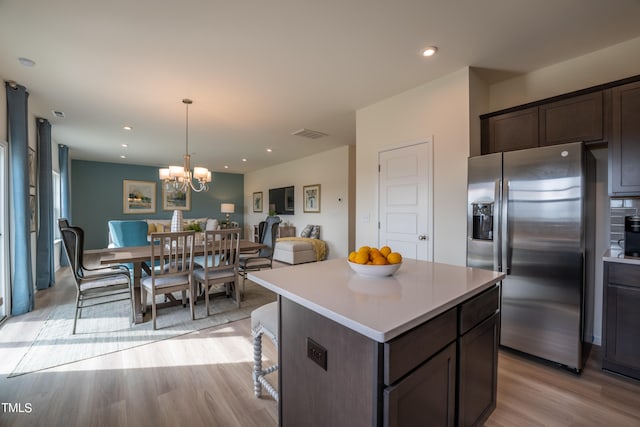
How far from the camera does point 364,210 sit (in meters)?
3.81

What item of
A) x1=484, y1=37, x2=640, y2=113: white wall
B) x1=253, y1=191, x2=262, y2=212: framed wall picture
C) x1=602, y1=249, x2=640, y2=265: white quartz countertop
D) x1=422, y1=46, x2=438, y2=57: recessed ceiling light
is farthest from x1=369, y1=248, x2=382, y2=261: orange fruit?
x1=253, y1=191, x2=262, y2=212: framed wall picture

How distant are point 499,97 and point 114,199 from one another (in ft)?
31.3

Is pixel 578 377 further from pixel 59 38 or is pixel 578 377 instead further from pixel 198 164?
pixel 198 164

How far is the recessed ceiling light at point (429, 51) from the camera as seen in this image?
2430 mm

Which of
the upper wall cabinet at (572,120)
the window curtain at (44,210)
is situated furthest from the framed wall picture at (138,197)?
the upper wall cabinet at (572,120)

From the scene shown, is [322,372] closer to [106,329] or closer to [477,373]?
[477,373]

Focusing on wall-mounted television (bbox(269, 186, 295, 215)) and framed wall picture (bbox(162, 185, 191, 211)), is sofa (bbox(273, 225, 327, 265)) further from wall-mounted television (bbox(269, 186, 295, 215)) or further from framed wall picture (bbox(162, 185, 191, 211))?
framed wall picture (bbox(162, 185, 191, 211))

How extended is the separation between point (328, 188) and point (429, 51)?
175 inches

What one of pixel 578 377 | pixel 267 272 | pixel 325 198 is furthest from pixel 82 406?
pixel 325 198

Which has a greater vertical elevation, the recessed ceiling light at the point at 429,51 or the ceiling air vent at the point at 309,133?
the ceiling air vent at the point at 309,133

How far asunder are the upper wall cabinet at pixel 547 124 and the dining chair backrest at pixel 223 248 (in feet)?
9.81

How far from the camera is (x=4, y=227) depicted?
10.1 ft

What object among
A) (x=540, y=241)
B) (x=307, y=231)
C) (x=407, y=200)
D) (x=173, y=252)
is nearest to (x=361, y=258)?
(x=540, y=241)

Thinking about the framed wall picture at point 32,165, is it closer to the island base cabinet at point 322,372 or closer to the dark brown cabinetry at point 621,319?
the island base cabinet at point 322,372
